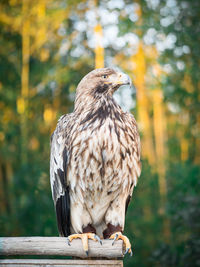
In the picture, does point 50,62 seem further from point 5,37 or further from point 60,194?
point 60,194

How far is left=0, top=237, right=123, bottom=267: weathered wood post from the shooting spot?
7.20 ft

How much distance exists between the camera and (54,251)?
2.30 meters

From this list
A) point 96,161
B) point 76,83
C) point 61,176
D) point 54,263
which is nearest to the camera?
point 54,263

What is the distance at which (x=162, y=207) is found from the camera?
26.9ft

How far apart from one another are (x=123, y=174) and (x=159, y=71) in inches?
203

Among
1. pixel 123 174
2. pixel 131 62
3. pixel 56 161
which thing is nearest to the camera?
pixel 123 174

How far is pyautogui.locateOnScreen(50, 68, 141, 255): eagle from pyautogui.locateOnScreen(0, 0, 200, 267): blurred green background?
11.5 feet

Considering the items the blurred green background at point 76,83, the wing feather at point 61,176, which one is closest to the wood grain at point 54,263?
the wing feather at point 61,176

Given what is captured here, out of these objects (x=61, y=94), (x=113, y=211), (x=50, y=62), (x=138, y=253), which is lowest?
(x=138, y=253)

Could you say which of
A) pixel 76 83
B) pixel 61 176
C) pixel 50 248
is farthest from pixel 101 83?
pixel 76 83

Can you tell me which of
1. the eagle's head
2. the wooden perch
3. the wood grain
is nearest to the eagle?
the eagle's head

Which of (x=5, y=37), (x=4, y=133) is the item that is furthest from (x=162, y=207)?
(x=5, y=37)

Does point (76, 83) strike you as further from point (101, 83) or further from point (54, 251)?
point (54, 251)

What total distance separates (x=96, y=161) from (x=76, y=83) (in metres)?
Result: 4.31
